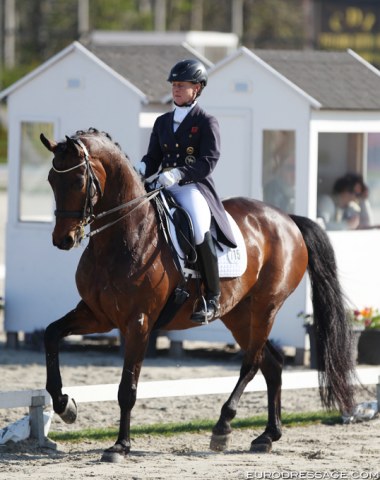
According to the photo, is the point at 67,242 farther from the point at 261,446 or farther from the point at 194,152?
the point at 261,446

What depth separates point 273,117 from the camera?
12297 mm

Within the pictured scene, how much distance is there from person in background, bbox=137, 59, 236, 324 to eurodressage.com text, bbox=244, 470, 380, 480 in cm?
126

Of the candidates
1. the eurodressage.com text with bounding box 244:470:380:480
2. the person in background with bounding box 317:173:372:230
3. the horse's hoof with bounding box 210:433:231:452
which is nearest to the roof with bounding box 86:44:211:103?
the person in background with bounding box 317:173:372:230

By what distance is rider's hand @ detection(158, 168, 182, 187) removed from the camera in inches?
→ 313

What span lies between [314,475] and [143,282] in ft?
5.13

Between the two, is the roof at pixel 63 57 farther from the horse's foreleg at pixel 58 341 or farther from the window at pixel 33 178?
the horse's foreleg at pixel 58 341

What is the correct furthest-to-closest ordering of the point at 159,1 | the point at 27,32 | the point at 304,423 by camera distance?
1. the point at 27,32
2. the point at 159,1
3. the point at 304,423

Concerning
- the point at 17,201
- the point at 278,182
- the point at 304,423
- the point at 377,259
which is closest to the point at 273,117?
the point at 278,182

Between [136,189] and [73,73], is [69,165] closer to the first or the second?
[136,189]

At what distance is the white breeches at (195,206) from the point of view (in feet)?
26.9

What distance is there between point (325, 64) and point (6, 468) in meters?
6.82

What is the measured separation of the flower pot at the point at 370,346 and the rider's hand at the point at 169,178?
15.3 ft

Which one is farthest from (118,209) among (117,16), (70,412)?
(117,16)

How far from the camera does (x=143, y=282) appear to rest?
793cm
